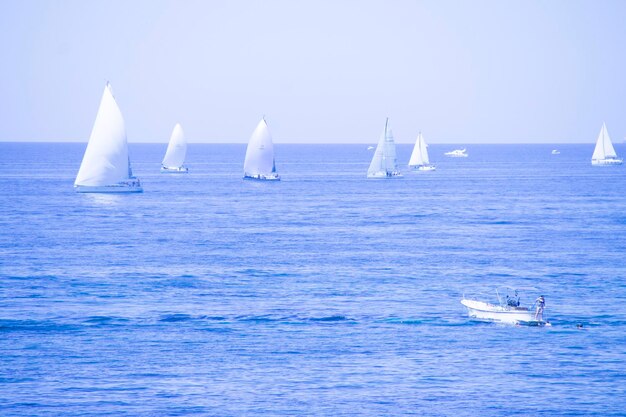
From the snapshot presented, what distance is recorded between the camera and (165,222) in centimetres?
12088

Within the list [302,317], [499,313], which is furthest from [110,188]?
[499,313]

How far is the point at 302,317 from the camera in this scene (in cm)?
6384

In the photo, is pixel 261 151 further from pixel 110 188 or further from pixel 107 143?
pixel 107 143

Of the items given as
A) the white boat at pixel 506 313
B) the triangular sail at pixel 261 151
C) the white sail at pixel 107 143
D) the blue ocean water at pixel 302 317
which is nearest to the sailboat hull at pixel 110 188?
the white sail at pixel 107 143

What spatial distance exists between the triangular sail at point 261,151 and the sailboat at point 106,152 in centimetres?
4357

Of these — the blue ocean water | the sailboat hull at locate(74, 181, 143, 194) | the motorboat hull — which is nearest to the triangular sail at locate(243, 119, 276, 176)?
the sailboat hull at locate(74, 181, 143, 194)

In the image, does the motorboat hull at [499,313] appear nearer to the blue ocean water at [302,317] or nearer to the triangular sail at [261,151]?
the blue ocean water at [302,317]

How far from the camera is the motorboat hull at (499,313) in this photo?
62000mm

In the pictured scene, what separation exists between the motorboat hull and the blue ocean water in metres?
0.86

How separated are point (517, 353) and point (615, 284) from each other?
23764 mm

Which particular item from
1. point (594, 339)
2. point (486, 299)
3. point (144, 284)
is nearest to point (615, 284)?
point (486, 299)

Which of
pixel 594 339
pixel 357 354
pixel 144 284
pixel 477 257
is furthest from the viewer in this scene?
pixel 477 257

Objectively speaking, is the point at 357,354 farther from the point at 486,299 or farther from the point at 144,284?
the point at 144,284

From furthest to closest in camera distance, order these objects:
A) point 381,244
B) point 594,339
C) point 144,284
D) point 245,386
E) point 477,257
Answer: point 381,244 < point 477,257 < point 144,284 < point 594,339 < point 245,386
